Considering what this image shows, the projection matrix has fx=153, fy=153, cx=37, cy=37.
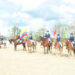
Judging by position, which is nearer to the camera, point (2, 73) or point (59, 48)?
point (2, 73)

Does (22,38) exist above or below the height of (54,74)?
above

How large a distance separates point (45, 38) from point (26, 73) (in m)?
9.52

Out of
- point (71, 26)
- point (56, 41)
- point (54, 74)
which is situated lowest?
point (54, 74)

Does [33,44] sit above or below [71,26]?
below

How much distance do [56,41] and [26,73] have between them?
897 centimetres

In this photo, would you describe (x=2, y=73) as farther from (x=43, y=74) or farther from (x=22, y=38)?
(x=22, y=38)

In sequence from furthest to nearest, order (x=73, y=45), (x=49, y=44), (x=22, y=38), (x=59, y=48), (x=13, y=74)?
(x=22, y=38), (x=49, y=44), (x=59, y=48), (x=73, y=45), (x=13, y=74)

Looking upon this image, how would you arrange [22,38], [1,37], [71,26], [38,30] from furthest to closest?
[38,30]
[71,26]
[1,37]
[22,38]

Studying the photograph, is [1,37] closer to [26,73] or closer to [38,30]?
[26,73]

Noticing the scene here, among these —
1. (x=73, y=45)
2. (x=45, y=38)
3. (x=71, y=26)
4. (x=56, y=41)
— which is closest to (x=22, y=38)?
(x=45, y=38)

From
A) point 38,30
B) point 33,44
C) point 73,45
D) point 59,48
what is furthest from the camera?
point 38,30

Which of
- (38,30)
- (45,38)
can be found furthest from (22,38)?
(38,30)

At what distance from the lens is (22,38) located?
1991cm

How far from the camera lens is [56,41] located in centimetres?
1573
